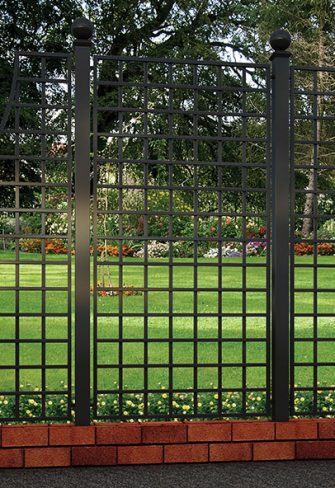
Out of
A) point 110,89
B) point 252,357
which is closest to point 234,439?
point 252,357

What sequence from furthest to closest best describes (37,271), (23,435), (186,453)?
(37,271)
(186,453)
(23,435)

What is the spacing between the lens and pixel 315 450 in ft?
13.4

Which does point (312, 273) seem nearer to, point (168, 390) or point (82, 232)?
point (168, 390)

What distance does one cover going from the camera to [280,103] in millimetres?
4098

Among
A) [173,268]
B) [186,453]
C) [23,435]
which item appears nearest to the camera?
[23,435]

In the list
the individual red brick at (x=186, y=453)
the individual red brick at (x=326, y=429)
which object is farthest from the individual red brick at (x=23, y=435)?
the individual red brick at (x=326, y=429)

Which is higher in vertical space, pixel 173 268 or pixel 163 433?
pixel 173 268

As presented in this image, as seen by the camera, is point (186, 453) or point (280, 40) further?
point (280, 40)

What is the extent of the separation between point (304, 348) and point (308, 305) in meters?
2.12

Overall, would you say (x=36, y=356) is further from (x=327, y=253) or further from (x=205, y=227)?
(x=327, y=253)

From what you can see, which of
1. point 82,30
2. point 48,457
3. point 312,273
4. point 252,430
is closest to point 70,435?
point 48,457

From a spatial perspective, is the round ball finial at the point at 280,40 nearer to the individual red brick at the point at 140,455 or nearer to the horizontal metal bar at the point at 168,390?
the horizontal metal bar at the point at 168,390

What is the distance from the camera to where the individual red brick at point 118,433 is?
12.9 ft

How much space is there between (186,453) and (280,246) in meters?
1.27
